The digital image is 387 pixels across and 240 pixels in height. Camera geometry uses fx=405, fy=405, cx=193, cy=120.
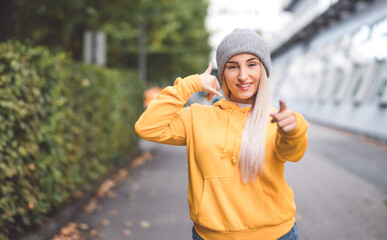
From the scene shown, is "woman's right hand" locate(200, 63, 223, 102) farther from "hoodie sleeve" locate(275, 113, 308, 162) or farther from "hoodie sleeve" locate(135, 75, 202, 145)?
"hoodie sleeve" locate(275, 113, 308, 162)

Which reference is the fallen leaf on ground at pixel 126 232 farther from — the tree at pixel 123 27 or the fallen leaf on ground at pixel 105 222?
the tree at pixel 123 27

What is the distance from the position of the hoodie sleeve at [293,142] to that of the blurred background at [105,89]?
759 millimetres

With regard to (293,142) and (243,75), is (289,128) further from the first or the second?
(243,75)

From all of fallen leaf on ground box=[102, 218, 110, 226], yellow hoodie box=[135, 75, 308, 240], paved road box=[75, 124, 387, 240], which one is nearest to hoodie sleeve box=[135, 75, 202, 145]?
yellow hoodie box=[135, 75, 308, 240]

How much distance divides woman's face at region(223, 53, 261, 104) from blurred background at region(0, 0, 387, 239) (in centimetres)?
48

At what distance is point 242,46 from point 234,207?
872 mm

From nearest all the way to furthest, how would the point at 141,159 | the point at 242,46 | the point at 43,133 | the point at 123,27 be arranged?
1. the point at 242,46
2. the point at 43,133
3. the point at 141,159
4. the point at 123,27

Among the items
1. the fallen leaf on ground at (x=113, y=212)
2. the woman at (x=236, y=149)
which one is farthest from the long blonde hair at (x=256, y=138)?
the fallen leaf on ground at (x=113, y=212)

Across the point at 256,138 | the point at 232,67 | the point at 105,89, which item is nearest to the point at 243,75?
the point at 232,67

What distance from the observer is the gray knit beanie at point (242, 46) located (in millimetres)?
2199

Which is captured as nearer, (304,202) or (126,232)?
(126,232)

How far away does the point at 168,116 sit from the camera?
2.29 m

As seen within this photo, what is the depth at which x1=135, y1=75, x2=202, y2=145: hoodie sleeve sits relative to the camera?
89.6 inches

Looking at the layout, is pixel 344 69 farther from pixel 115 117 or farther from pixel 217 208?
pixel 217 208
